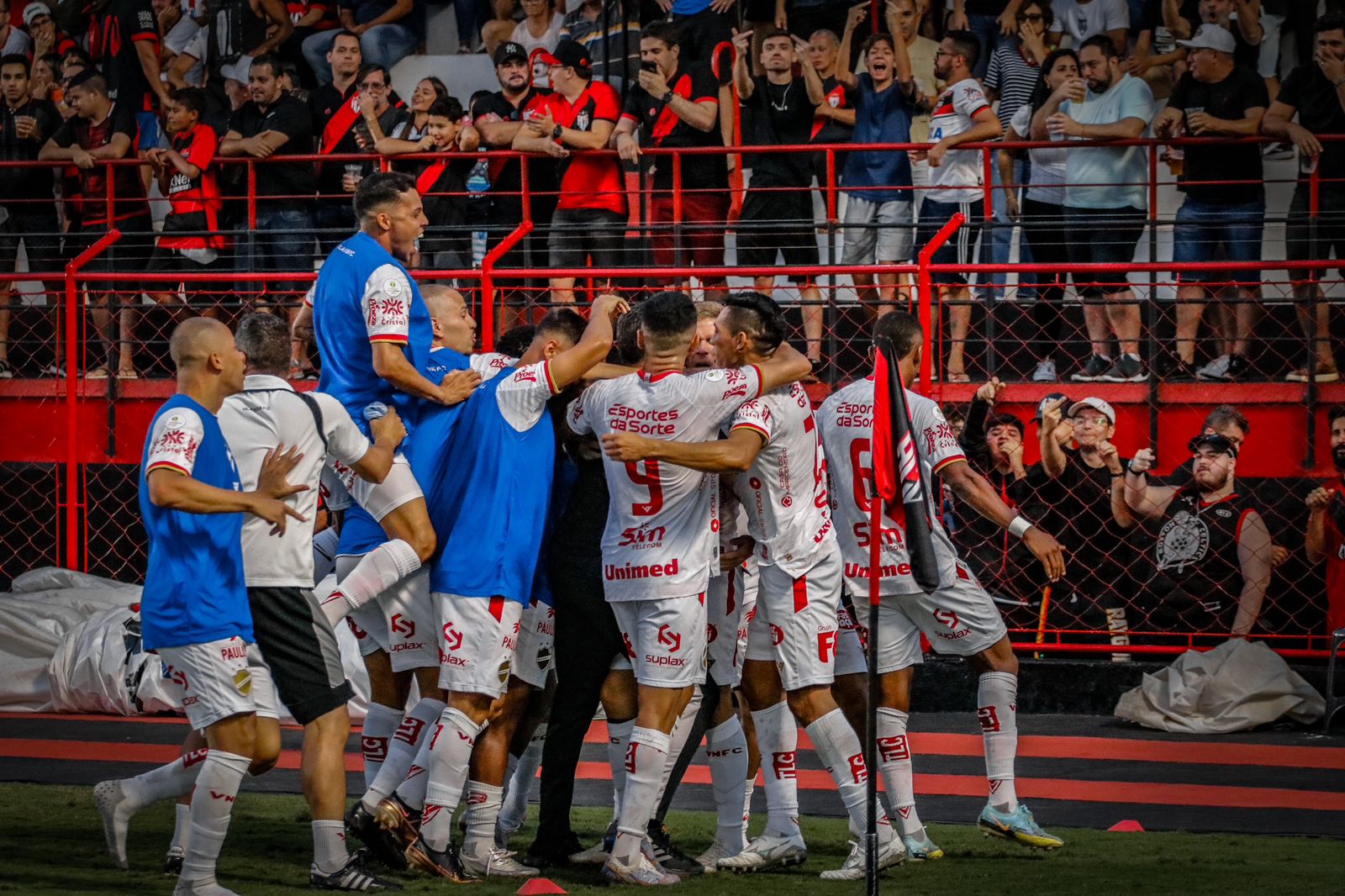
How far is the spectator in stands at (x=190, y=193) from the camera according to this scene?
43.0 ft

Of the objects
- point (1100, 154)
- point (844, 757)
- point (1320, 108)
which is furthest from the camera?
point (1100, 154)

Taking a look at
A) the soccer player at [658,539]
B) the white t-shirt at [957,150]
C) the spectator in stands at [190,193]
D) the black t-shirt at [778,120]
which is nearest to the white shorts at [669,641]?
the soccer player at [658,539]

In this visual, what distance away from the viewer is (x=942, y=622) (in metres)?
6.82

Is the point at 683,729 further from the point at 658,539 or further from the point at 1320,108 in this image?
the point at 1320,108

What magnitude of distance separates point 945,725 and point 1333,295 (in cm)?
407

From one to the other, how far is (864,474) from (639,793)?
164 cm

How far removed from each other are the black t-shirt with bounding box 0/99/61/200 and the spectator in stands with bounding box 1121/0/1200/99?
896 cm

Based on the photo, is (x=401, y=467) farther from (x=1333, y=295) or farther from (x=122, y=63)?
(x=122, y=63)

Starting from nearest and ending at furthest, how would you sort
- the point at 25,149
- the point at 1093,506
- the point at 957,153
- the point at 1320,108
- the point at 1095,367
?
the point at 1093,506, the point at 1095,367, the point at 1320,108, the point at 957,153, the point at 25,149

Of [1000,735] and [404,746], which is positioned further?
[1000,735]

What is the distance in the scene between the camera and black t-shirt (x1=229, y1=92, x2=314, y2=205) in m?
13.2

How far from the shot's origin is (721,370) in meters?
6.29

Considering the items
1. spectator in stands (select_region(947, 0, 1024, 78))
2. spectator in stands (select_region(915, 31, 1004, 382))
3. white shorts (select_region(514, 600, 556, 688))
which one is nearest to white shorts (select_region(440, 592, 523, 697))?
white shorts (select_region(514, 600, 556, 688))

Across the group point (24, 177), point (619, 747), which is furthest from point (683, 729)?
point (24, 177)
